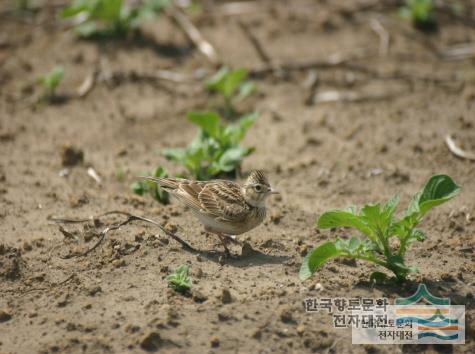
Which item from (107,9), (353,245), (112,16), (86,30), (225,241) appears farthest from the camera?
(86,30)

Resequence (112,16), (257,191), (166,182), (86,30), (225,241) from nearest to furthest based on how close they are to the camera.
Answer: (225,241) → (257,191) → (166,182) → (112,16) → (86,30)

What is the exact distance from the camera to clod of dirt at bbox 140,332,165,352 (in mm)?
5629

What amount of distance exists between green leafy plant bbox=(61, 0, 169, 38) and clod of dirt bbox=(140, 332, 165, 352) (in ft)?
25.0

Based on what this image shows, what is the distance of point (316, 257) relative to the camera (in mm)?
6043

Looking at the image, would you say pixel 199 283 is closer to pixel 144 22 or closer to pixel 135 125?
pixel 135 125

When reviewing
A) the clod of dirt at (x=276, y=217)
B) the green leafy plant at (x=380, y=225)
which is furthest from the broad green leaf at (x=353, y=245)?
the clod of dirt at (x=276, y=217)

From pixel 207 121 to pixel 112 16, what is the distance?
4431mm

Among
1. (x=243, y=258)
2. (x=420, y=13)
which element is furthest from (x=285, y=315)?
(x=420, y=13)

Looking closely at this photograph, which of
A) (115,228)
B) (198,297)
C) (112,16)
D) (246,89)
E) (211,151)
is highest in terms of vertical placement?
(198,297)

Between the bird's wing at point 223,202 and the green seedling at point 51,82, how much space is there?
13.2 ft

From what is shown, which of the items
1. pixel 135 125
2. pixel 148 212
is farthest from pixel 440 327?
pixel 135 125

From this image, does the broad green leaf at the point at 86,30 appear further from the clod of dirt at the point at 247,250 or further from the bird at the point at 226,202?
the clod of dirt at the point at 247,250

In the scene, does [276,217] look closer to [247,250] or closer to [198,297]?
[247,250]

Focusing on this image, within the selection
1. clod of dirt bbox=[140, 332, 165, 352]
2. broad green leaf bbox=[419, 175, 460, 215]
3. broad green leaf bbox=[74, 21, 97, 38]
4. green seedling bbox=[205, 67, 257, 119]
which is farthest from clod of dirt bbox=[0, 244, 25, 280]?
broad green leaf bbox=[74, 21, 97, 38]
